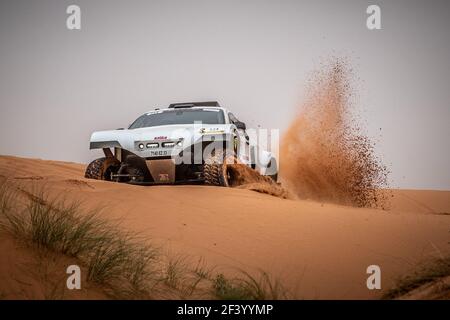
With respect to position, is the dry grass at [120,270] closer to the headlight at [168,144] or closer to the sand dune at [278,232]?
the sand dune at [278,232]

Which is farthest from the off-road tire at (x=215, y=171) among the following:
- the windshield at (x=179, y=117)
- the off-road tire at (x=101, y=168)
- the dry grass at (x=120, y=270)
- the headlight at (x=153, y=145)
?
the dry grass at (x=120, y=270)

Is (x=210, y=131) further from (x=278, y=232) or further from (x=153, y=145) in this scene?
(x=278, y=232)

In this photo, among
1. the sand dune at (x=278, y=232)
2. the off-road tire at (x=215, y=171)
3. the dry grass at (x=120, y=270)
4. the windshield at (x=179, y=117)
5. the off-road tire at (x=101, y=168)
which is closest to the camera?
the dry grass at (x=120, y=270)

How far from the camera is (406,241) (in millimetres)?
4293

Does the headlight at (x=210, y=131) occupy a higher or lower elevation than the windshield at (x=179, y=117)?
lower

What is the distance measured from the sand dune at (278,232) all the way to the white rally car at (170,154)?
21.8 inches

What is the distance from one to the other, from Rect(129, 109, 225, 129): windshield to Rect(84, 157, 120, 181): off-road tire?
104 cm

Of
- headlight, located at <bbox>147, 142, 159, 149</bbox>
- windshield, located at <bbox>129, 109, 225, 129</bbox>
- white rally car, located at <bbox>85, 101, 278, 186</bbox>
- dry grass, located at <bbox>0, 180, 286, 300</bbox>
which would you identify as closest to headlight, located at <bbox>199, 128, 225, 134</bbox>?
white rally car, located at <bbox>85, 101, 278, 186</bbox>

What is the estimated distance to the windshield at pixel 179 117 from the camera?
7.89 meters

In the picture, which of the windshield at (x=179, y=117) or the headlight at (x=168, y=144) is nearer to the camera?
the headlight at (x=168, y=144)

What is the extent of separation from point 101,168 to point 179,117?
186cm

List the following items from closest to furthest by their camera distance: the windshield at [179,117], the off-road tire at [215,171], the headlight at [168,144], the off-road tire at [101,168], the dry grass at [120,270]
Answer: the dry grass at [120,270] < the headlight at [168,144] < the off-road tire at [215,171] < the off-road tire at [101,168] < the windshield at [179,117]
